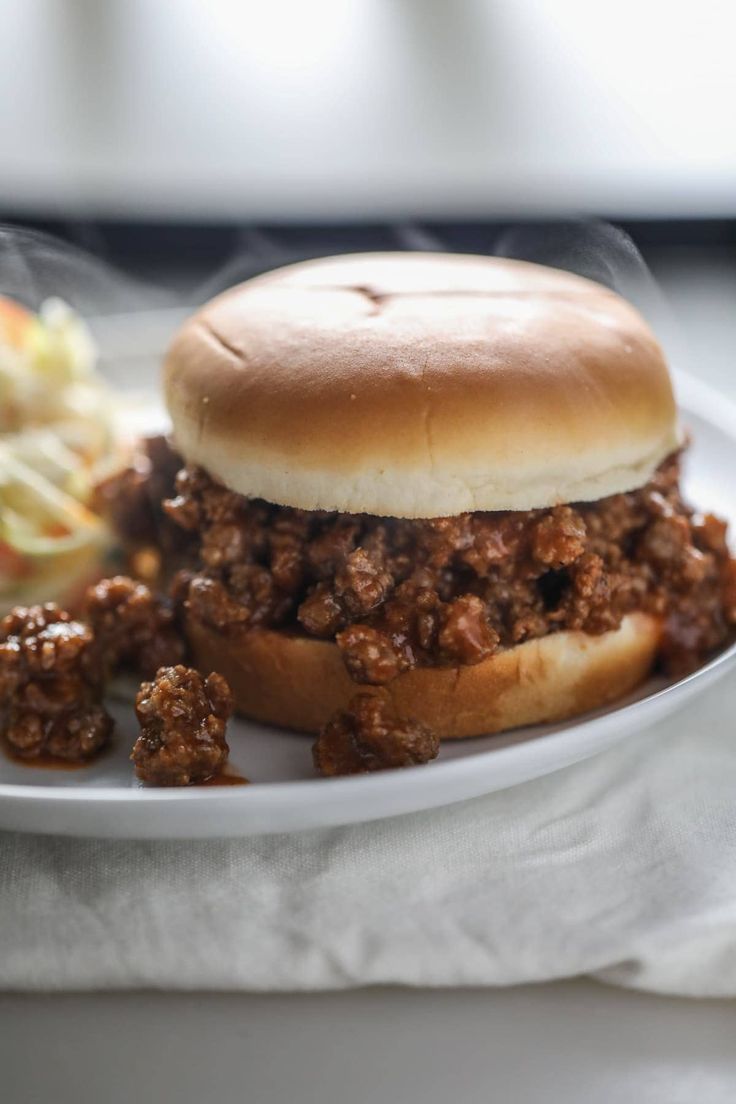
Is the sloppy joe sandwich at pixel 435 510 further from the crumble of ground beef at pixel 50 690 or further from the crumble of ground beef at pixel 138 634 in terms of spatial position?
the crumble of ground beef at pixel 50 690

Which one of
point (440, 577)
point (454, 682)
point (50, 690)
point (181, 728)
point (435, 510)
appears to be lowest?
point (50, 690)

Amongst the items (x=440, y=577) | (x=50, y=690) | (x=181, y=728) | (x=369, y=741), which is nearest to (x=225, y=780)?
(x=181, y=728)

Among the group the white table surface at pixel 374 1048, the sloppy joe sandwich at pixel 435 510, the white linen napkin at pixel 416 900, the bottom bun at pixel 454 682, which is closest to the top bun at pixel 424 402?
the sloppy joe sandwich at pixel 435 510

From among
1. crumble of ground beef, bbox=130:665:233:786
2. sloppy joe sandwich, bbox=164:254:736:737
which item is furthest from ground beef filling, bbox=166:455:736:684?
crumble of ground beef, bbox=130:665:233:786

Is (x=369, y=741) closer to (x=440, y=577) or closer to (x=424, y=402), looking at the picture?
(x=440, y=577)

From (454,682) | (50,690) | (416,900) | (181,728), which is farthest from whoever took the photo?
(50,690)

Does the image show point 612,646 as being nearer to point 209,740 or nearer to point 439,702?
point 439,702

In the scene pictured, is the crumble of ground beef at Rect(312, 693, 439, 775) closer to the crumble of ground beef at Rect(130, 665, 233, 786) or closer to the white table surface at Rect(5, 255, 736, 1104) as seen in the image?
the crumble of ground beef at Rect(130, 665, 233, 786)
